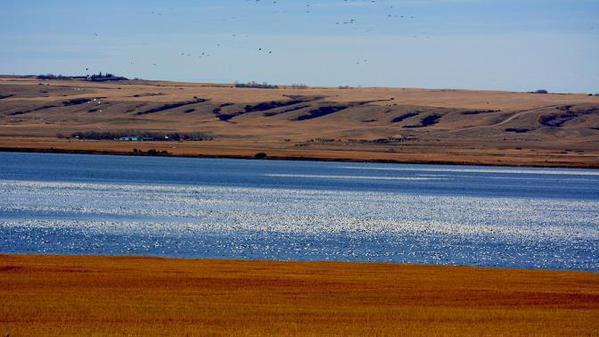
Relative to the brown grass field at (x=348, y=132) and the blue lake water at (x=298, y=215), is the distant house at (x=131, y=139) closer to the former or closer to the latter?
the brown grass field at (x=348, y=132)

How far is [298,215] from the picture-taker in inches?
2141

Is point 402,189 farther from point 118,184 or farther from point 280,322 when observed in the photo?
point 280,322

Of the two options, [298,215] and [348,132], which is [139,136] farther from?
[298,215]

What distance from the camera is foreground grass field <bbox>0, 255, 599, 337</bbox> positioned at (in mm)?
19625

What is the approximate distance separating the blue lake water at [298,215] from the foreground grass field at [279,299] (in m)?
6.88

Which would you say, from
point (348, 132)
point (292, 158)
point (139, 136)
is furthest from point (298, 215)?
point (348, 132)

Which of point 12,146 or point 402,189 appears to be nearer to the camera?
point 402,189

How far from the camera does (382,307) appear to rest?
74.5ft

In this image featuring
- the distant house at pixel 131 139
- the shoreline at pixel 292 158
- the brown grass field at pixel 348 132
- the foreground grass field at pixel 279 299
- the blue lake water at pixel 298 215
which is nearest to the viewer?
the foreground grass field at pixel 279 299

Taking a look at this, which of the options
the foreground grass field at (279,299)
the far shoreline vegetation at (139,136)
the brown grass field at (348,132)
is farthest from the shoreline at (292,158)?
the foreground grass field at (279,299)

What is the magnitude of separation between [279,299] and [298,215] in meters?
30.9

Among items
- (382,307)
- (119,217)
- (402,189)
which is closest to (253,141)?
(402,189)

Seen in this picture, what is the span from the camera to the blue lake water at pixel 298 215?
38.5m

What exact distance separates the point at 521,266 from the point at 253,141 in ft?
394
